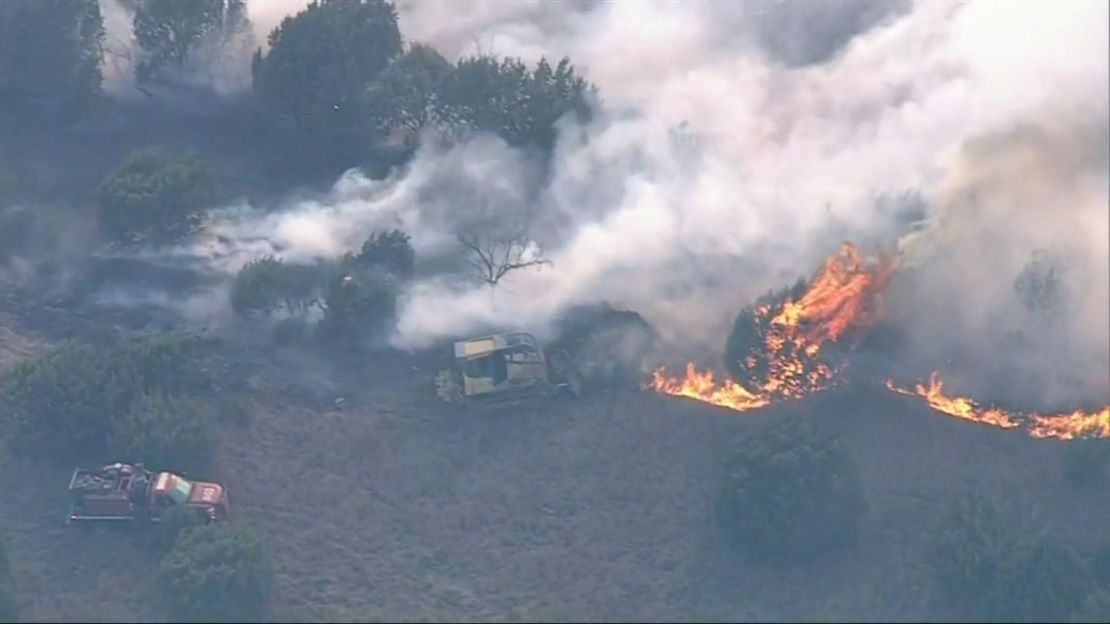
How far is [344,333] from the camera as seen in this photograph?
5659 cm

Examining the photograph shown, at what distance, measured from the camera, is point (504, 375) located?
5412 centimetres

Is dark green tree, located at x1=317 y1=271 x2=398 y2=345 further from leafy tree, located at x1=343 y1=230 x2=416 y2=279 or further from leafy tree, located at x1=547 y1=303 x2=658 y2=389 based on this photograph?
leafy tree, located at x1=547 y1=303 x2=658 y2=389

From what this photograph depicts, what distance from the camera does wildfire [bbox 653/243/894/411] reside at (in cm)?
5378

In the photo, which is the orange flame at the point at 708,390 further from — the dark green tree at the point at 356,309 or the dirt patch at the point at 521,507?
the dark green tree at the point at 356,309

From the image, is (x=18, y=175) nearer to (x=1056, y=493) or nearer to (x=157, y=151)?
(x=157, y=151)

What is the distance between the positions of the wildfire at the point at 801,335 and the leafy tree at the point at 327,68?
16678 millimetres

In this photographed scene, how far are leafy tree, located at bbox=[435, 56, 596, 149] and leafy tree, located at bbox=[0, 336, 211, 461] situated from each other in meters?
14.3

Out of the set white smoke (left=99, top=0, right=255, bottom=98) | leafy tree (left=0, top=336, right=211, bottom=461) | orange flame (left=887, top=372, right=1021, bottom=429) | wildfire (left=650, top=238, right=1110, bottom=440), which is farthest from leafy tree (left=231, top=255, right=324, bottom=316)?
orange flame (left=887, top=372, right=1021, bottom=429)

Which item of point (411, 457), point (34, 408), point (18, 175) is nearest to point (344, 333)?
point (411, 457)

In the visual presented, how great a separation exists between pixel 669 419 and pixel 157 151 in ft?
72.8

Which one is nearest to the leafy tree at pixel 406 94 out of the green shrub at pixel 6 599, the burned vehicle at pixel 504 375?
the burned vehicle at pixel 504 375

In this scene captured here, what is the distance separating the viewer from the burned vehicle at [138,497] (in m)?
49.3

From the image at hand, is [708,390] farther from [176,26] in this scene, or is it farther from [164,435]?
[176,26]

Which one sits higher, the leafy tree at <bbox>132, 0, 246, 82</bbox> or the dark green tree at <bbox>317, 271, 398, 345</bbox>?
the leafy tree at <bbox>132, 0, 246, 82</bbox>
